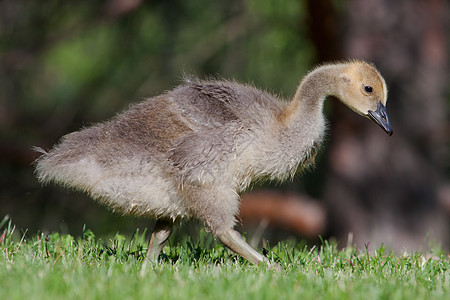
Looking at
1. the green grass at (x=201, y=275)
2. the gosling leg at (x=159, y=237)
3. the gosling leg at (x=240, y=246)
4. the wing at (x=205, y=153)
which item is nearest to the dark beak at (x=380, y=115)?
the green grass at (x=201, y=275)

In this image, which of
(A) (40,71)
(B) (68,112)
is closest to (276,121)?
(B) (68,112)

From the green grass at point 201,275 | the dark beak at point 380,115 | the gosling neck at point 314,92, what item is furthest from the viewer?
the dark beak at point 380,115

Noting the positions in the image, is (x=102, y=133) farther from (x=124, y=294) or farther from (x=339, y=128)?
(x=339, y=128)

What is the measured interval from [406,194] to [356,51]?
7.74ft

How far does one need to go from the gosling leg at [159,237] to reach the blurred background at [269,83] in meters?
3.08

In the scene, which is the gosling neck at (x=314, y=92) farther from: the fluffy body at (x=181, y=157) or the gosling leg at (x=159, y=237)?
the gosling leg at (x=159, y=237)

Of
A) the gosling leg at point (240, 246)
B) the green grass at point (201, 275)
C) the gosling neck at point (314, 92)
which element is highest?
the gosling neck at point (314, 92)

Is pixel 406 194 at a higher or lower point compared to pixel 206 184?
higher

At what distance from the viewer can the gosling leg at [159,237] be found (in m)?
6.06

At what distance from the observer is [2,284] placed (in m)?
4.12

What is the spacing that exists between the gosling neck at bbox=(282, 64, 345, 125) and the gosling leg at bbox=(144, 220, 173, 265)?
4.52 ft

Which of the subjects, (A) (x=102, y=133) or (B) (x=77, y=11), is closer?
(A) (x=102, y=133)

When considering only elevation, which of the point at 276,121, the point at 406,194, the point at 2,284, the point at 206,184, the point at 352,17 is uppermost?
the point at 352,17

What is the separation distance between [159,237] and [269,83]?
23.2 ft
